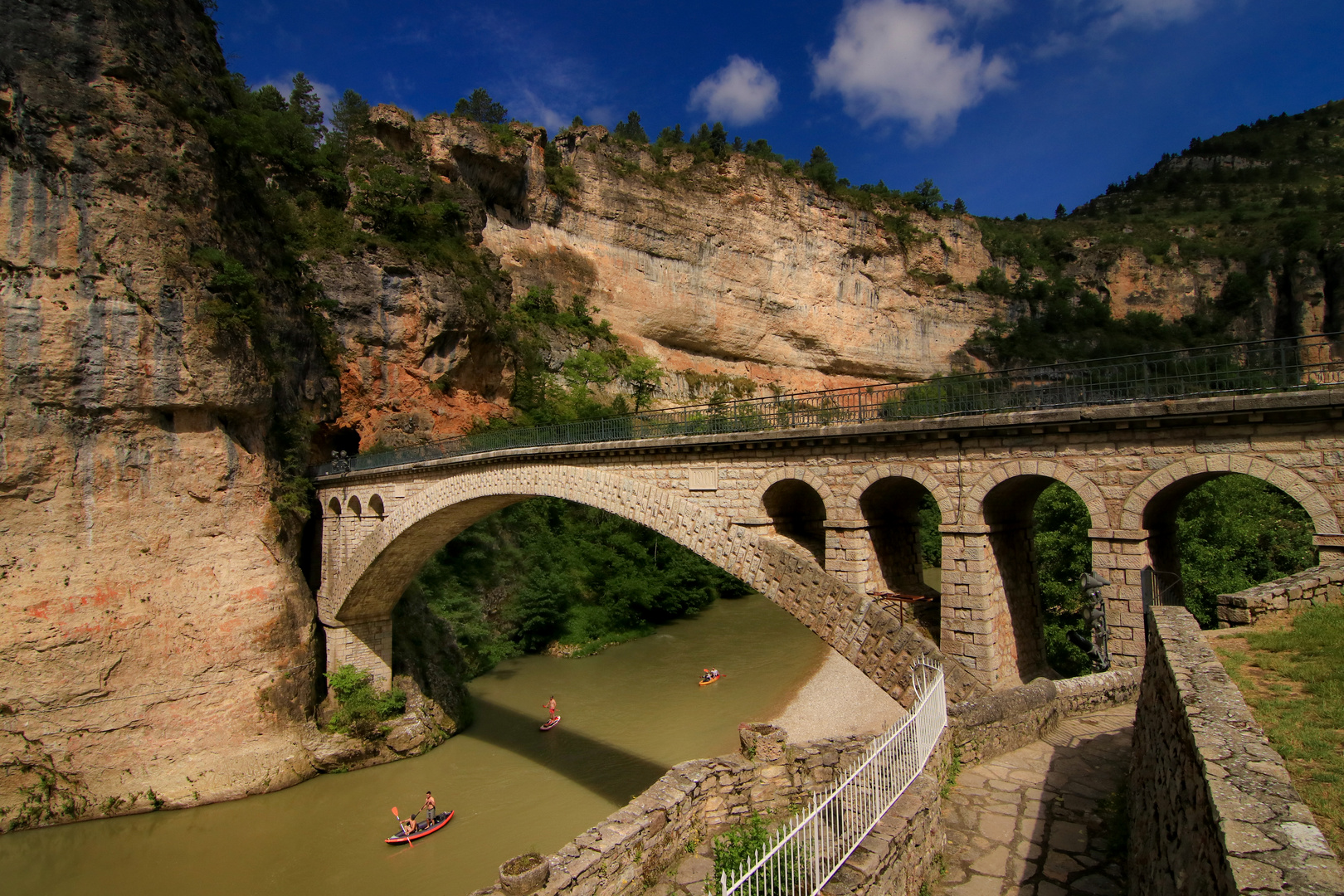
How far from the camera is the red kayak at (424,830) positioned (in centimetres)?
1395

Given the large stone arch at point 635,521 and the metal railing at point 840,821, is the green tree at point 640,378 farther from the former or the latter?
the metal railing at point 840,821

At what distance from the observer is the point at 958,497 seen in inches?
356

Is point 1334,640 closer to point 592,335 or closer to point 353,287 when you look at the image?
point 353,287

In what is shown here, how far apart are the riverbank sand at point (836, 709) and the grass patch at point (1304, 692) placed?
10.8 m

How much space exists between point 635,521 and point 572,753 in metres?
8.25

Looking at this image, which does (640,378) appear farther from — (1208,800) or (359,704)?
(1208,800)

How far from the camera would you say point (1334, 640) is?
5512 mm

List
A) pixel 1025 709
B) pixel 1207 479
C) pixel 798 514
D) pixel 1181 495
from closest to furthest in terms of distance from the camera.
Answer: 1. pixel 1207 479
2. pixel 1025 709
3. pixel 1181 495
4. pixel 798 514

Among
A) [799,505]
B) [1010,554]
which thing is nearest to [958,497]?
[1010,554]

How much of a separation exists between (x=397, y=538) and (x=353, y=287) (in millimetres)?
11659

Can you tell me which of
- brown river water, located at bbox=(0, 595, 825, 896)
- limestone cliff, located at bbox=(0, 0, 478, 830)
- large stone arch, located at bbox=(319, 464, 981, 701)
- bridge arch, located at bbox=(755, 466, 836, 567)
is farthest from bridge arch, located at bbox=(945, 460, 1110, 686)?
limestone cliff, located at bbox=(0, 0, 478, 830)

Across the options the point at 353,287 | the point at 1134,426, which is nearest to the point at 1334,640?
the point at 1134,426

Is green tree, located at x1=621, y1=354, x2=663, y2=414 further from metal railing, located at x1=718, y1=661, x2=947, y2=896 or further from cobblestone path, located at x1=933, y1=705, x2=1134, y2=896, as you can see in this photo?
metal railing, located at x1=718, y1=661, x2=947, y2=896

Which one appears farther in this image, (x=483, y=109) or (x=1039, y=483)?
(x=483, y=109)
